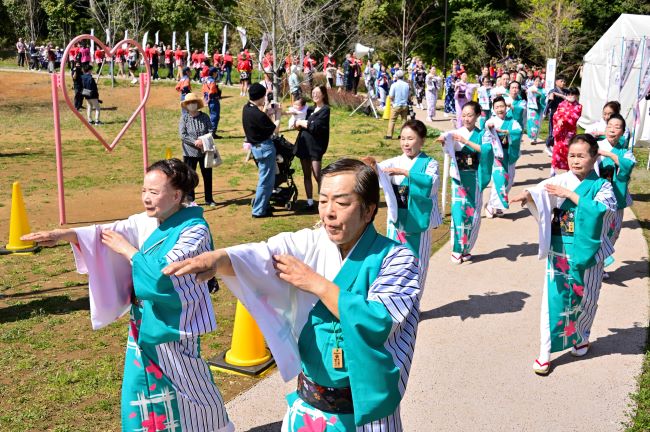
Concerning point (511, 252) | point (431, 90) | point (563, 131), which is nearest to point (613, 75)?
point (431, 90)

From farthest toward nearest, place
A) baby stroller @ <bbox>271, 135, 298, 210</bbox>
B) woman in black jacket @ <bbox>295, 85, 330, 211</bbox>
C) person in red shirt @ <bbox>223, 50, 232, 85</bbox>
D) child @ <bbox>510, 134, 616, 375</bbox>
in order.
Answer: person in red shirt @ <bbox>223, 50, 232, 85</bbox> → baby stroller @ <bbox>271, 135, 298, 210</bbox> → woman in black jacket @ <bbox>295, 85, 330, 211</bbox> → child @ <bbox>510, 134, 616, 375</bbox>

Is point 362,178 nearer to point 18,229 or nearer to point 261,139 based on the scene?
point 18,229

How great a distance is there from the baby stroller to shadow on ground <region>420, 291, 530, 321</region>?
4.63 m

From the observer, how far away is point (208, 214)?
11570 mm

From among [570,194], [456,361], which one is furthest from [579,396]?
[570,194]

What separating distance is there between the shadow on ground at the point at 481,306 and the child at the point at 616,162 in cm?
158

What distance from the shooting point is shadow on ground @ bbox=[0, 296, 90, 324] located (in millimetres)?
6955

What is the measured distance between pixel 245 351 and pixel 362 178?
3.38m

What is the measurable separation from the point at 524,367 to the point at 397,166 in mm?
2110

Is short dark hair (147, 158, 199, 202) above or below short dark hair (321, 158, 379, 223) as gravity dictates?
below

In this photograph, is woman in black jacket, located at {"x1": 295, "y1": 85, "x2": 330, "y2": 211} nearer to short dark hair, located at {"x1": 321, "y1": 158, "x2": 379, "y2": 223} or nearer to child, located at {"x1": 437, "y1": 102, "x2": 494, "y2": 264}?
child, located at {"x1": 437, "y1": 102, "x2": 494, "y2": 264}

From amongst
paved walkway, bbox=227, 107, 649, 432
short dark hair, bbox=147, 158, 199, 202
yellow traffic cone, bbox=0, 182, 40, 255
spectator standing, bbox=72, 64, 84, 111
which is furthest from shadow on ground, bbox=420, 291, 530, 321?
spectator standing, bbox=72, 64, 84, 111

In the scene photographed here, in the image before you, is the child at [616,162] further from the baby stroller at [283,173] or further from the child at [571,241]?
the baby stroller at [283,173]

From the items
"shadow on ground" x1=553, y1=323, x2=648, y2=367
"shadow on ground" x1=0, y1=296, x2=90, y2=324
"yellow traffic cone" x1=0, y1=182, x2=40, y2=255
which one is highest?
"yellow traffic cone" x1=0, y1=182, x2=40, y2=255
